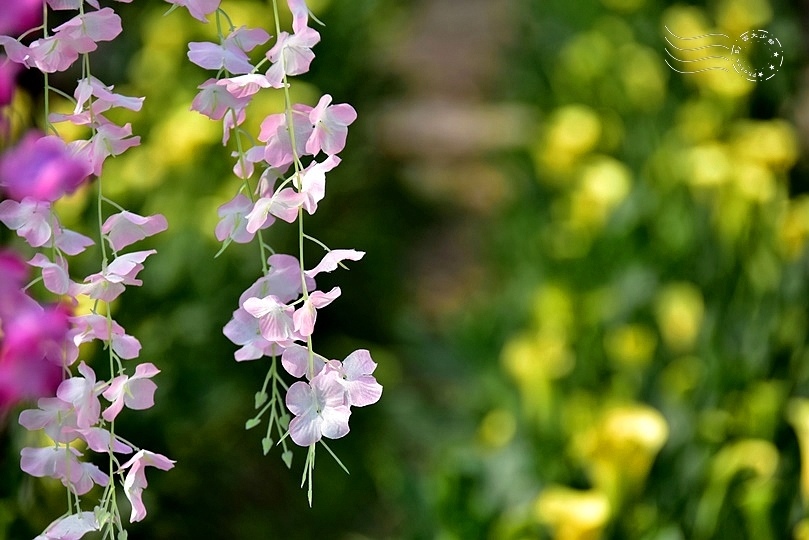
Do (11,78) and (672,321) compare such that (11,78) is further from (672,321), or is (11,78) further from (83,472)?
(672,321)

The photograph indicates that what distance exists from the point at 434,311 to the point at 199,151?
200cm

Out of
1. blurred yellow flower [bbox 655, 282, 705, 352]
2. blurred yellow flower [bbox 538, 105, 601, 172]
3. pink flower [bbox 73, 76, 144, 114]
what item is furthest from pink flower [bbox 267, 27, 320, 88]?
blurred yellow flower [bbox 538, 105, 601, 172]

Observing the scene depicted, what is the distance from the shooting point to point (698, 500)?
158cm

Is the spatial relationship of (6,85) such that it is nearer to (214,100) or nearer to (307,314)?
(214,100)

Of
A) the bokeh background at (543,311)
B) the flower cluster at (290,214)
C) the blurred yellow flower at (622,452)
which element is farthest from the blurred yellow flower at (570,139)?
the flower cluster at (290,214)

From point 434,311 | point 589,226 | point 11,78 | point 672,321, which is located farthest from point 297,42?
point 434,311

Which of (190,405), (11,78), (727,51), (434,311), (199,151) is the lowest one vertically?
(434,311)

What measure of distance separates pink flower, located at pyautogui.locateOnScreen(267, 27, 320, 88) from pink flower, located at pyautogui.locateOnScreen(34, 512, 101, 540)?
35cm

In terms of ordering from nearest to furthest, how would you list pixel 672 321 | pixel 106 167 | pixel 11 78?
pixel 11 78 < pixel 672 321 < pixel 106 167

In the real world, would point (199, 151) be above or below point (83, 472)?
below

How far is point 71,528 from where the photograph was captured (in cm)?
71

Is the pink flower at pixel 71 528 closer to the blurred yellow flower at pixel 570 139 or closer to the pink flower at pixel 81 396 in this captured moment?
the pink flower at pixel 81 396

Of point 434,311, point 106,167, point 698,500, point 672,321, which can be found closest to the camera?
point 698,500

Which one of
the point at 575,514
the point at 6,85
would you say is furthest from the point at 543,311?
the point at 6,85
